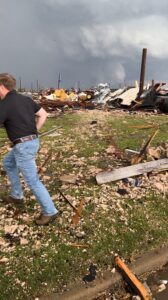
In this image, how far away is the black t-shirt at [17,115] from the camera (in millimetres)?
5719

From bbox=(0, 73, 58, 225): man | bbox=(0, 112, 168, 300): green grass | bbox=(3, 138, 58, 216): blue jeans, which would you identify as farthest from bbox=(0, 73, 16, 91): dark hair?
bbox=(0, 112, 168, 300): green grass

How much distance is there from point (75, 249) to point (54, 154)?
4330mm

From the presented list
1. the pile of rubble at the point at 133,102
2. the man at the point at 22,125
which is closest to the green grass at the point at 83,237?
the man at the point at 22,125

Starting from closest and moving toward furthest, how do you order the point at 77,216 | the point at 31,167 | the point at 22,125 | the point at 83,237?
the point at 22,125 < the point at 31,167 < the point at 83,237 < the point at 77,216

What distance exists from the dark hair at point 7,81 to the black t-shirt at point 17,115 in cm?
8

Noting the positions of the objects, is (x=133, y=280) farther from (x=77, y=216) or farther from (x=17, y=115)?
(x=17, y=115)

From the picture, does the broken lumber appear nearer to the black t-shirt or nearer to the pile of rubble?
the black t-shirt

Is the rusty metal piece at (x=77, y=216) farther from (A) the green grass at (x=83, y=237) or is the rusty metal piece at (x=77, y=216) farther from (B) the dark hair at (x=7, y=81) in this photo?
(B) the dark hair at (x=7, y=81)

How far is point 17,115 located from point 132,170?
10.6 feet

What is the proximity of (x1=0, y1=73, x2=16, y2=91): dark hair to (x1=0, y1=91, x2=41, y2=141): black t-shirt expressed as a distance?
0.27ft

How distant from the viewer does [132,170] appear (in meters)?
8.23

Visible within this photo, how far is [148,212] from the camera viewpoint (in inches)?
284

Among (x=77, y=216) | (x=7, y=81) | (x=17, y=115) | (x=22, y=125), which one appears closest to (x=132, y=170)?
(x=77, y=216)

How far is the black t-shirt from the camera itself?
18.8 ft
